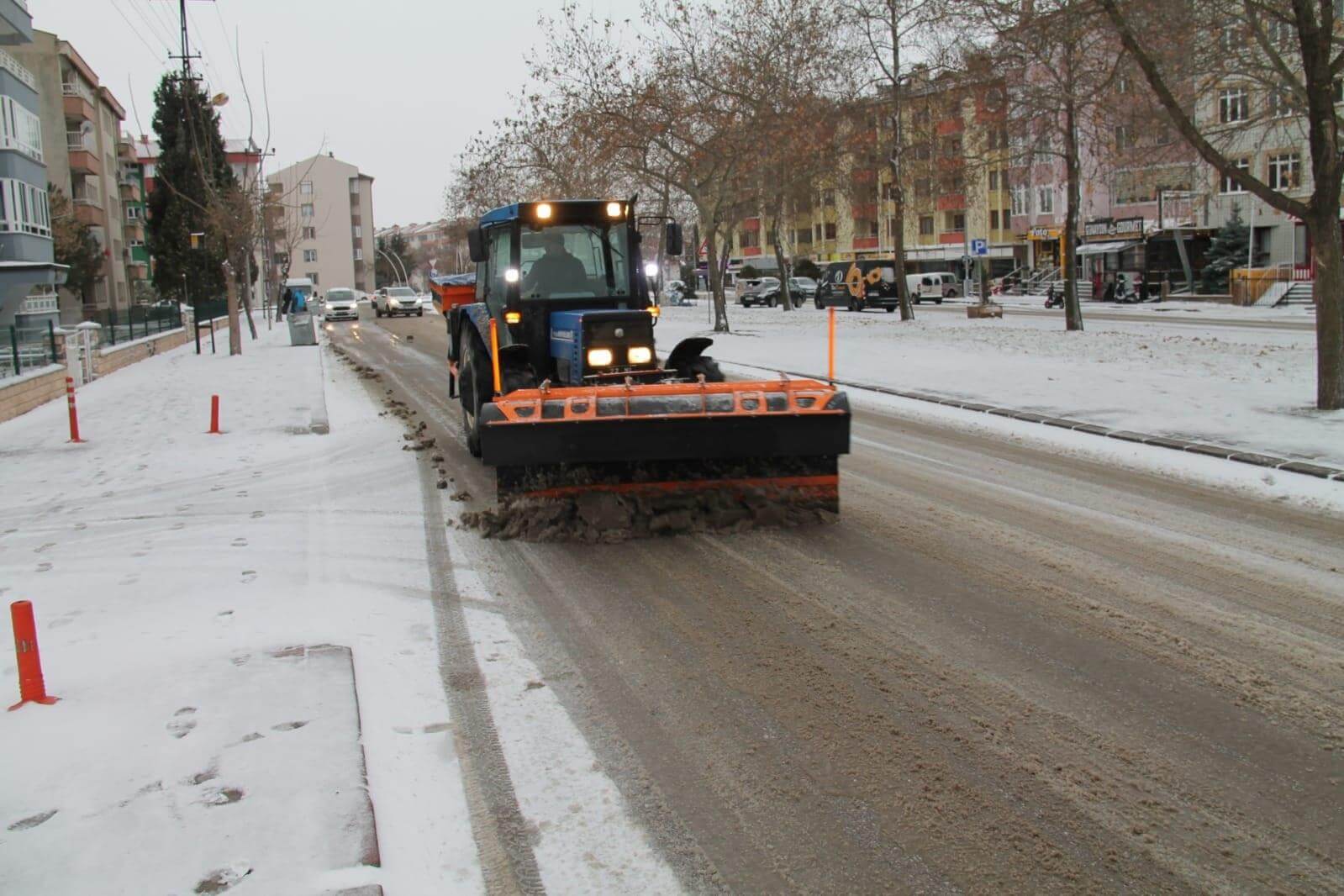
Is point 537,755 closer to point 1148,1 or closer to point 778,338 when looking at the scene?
point 1148,1

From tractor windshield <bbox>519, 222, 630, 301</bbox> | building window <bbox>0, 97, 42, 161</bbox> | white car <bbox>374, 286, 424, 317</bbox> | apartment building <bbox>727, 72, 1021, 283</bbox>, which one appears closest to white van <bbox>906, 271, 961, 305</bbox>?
apartment building <bbox>727, 72, 1021, 283</bbox>

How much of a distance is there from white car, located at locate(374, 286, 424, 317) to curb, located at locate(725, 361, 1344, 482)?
130ft

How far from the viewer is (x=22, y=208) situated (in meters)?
30.3

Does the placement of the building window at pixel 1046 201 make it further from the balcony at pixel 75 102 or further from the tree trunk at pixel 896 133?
the balcony at pixel 75 102

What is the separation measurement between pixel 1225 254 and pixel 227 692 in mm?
52592

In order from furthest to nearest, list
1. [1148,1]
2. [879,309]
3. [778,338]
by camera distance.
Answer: [879,309], [778,338], [1148,1]

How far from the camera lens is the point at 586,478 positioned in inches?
331

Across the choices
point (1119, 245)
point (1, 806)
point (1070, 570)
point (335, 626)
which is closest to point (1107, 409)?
point (1070, 570)

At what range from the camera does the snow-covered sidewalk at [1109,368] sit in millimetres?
13203

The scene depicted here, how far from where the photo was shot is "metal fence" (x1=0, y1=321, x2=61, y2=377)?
62.2 ft

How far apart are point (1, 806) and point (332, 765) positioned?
117cm

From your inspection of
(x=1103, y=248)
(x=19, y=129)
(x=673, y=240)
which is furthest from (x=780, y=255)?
(x=673, y=240)

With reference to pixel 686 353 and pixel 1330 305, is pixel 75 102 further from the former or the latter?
pixel 1330 305

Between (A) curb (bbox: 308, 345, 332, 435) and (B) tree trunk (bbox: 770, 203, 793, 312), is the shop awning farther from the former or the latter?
(A) curb (bbox: 308, 345, 332, 435)
